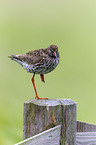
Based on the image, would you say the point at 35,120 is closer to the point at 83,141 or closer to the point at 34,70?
the point at 83,141

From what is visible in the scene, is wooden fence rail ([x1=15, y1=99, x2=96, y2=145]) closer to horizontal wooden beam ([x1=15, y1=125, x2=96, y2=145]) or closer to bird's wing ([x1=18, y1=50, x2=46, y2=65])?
horizontal wooden beam ([x1=15, y1=125, x2=96, y2=145])

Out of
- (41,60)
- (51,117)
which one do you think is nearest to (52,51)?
(41,60)

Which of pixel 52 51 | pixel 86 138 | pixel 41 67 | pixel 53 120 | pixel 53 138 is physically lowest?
pixel 86 138

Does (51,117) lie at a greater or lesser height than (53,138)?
greater

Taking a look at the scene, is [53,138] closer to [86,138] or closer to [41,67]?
[86,138]

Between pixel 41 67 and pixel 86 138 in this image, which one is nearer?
pixel 86 138

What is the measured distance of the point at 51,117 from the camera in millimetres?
1692

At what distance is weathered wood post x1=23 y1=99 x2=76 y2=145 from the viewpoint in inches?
66.9

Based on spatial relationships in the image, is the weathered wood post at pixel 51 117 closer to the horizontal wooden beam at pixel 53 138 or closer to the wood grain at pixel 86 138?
the horizontal wooden beam at pixel 53 138

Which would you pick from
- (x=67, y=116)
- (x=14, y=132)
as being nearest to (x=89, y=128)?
(x=67, y=116)

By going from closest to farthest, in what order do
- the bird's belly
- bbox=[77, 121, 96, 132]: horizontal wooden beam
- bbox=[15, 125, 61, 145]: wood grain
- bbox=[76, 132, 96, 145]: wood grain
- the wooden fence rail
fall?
bbox=[15, 125, 61, 145]: wood grain < the wooden fence rail < bbox=[76, 132, 96, 145]: wood grain < bbox=[77, 121, 96, 132]: horizontal wooden beam < the bird's belly

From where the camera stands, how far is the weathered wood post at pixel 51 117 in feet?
5.57

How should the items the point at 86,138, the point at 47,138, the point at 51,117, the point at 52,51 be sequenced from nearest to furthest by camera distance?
the point at 47,138
the point at 51,117
the point at 86,138
the point at 52,51

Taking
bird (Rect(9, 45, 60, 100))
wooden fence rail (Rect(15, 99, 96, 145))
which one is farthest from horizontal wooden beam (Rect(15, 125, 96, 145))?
bird (Rect(9, 45, 60, 100))
